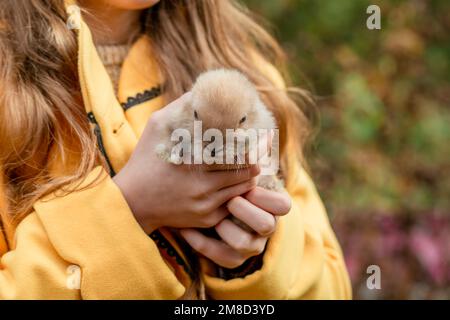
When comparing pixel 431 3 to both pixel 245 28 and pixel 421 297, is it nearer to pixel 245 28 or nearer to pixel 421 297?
pixel 421 297

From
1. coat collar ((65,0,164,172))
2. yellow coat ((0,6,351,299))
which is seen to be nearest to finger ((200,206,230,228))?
yellow coat ((0,6,351,299))

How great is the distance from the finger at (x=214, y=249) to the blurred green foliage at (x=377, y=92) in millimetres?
1658

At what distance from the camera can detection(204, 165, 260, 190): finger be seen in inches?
50.5

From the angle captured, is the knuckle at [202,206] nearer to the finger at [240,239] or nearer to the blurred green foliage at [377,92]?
the finger at [240,239]

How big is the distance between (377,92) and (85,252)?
2322 mm

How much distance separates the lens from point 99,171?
4.46 feet

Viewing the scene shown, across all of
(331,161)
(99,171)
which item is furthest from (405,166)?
(99,171)

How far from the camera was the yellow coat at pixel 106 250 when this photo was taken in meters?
1.29

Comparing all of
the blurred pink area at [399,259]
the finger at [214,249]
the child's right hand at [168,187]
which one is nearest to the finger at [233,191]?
the child's right hand at [168,187]

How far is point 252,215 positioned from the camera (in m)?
1.32

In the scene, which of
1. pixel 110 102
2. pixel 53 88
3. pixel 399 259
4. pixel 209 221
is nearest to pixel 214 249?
pixel 209 221

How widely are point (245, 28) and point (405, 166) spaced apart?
163cm

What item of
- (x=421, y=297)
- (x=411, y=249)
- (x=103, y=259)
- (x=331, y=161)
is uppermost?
(x=103, y=259)

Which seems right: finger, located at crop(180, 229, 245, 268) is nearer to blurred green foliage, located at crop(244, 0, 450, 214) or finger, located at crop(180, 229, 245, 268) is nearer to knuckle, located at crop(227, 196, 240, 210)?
knuckle, located at crop(227, 196, 240, 210)
